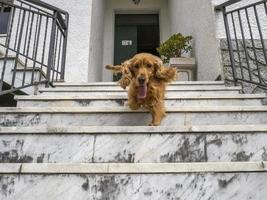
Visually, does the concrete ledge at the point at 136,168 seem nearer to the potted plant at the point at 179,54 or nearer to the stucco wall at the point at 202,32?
→ the stucco wall at the point at 202,32

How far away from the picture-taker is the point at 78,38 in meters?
4.39

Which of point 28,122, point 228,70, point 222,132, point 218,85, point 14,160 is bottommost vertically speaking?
point 14,160

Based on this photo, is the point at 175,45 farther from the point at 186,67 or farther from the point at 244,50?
the point at 244,50

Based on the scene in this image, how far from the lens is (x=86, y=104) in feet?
7.32

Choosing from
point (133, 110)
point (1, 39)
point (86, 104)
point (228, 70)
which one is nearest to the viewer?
→ point (133, 110)

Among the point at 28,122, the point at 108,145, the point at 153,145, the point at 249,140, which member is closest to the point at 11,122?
the point at 28,122

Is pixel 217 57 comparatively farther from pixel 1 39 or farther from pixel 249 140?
pixel 1 39

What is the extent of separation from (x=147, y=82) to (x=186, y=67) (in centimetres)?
234

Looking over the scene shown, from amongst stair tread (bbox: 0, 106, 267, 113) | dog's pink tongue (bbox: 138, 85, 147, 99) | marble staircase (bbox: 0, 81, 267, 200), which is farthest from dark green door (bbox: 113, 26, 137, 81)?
dog's pink tongue (bbox: 138, 85, 147, 99)

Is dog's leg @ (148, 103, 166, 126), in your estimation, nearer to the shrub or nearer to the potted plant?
the potted plant

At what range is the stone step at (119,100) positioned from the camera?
7.20 ft

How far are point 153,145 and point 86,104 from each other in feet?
2.91

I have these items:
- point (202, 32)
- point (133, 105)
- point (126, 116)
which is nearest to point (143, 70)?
point (133, 105)

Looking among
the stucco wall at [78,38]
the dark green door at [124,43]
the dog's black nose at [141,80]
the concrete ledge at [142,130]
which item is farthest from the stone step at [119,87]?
the dark green door at [124,43]
